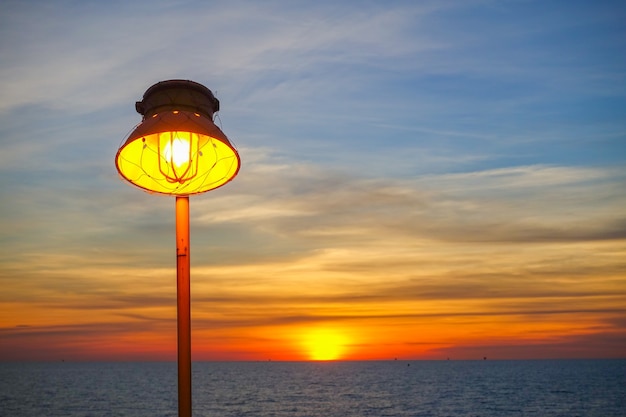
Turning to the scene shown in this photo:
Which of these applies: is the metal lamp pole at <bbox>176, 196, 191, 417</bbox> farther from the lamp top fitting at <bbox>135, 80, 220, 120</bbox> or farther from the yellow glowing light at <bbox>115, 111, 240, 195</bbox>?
the lamp top fitting at <bbox>135, 80, 220, 120</bbox>

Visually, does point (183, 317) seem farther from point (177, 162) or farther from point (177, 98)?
point (177, 98)

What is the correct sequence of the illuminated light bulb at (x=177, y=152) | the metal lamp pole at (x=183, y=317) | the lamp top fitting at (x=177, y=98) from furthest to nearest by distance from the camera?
the illuminated light bulb at (x=177, y=152) < the lamp top fitting at (x=177, y=98) < the metal lamp pole at (x=183, y=317)

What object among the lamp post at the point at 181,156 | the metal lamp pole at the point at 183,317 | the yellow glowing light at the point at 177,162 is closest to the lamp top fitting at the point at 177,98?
the lamp post at the point at 181,156

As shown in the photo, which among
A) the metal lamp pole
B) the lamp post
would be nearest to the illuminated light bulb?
the lamp post

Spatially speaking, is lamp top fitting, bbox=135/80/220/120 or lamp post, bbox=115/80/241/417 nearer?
lamp post, bbox=115/80/241/417

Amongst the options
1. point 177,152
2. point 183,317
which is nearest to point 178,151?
point 177,152

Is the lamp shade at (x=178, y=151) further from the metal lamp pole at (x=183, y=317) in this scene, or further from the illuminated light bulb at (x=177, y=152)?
the metal lamp pole at (x=183, y=317)

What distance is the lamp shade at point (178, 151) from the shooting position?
3.44 m

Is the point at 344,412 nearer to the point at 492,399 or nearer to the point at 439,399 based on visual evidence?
the point at 439,399

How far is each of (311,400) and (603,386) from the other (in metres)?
57.5

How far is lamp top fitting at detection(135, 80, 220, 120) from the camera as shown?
344 centimetres

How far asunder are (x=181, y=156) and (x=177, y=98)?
14.4 inches

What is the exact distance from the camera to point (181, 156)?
3.60 metres

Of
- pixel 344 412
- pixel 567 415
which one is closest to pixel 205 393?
pixel 344 412
